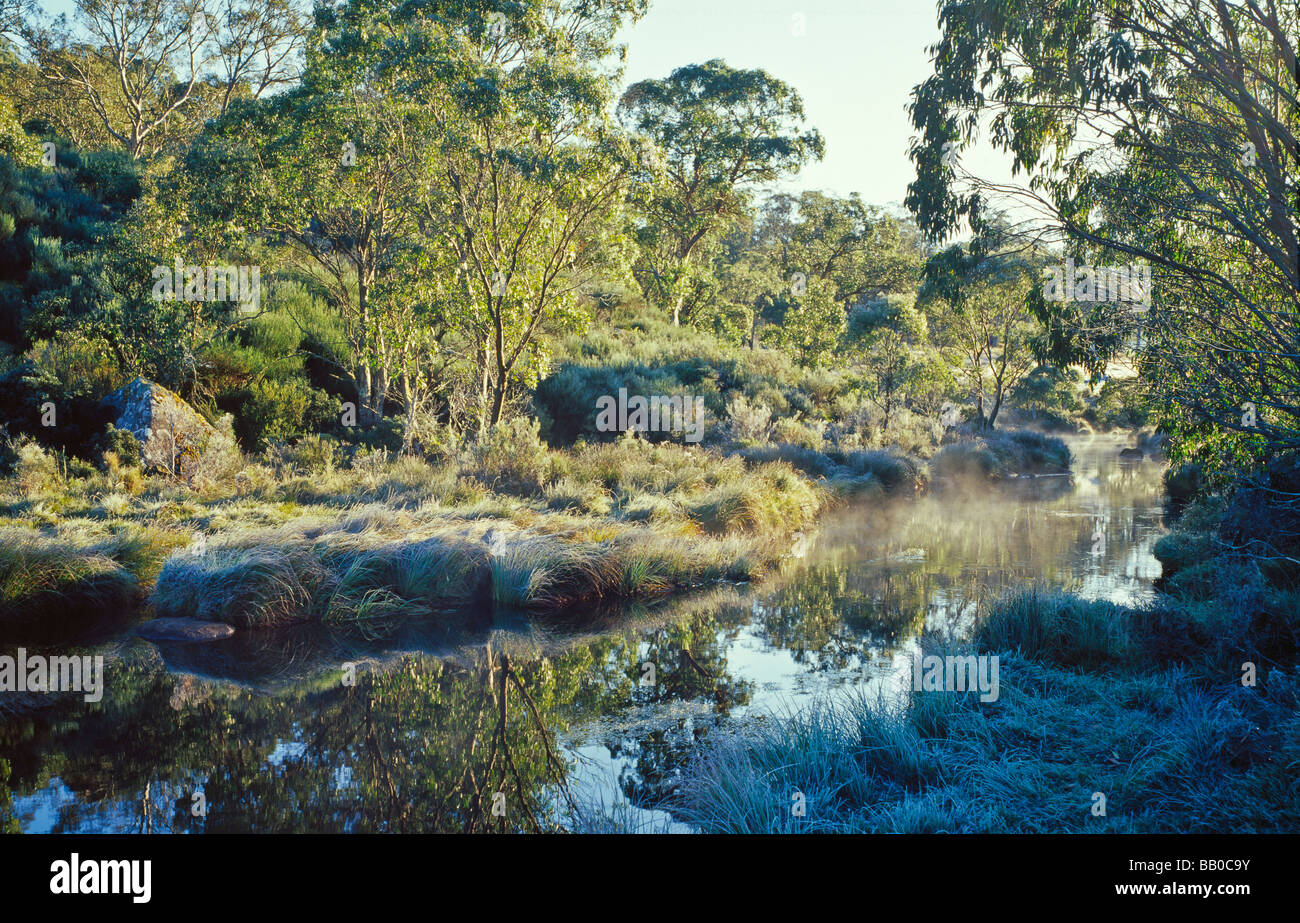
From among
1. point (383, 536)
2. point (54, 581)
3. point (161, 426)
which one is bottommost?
point (54, 581)

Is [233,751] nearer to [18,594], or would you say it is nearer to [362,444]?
[18,594]

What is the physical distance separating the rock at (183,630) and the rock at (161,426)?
5.92 meters

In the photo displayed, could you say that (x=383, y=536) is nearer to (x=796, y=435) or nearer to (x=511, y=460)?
(x=511, y=460)

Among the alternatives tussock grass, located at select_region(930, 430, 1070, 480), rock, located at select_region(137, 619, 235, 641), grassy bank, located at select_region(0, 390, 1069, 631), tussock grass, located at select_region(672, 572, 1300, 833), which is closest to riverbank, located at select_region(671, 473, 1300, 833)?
tussock grass, located at select_region(672, 572, 1300, 833)

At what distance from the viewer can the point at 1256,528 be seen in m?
8.22

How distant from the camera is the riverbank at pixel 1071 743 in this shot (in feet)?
15.5

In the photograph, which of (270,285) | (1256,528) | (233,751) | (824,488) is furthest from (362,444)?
(1256,528)

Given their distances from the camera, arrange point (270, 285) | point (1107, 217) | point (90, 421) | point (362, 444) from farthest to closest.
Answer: point (270, 285) < point (362, 444) < point (90, 421) < point (1107, 217)

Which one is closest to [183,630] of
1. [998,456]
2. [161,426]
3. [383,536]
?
[383,536]

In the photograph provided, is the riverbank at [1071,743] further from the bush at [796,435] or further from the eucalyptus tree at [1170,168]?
the bush at [796,435]

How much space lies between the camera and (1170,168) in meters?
8.45

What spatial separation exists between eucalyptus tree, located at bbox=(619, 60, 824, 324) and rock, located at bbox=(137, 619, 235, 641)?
26.0 meters

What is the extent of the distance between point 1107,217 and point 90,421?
1568cm

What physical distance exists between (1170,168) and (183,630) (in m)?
10.8
